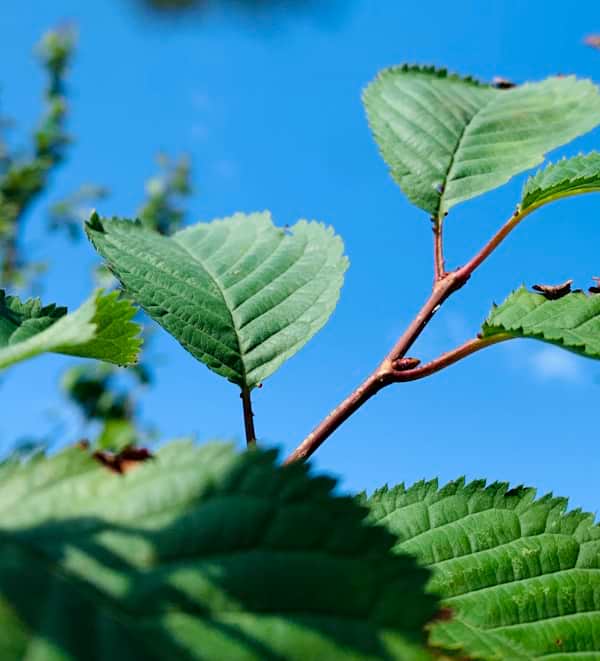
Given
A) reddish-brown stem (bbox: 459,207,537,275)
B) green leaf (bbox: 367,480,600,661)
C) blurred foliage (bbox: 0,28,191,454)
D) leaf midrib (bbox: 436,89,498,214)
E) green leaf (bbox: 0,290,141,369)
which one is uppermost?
blurred foliage (bbox: 0,28,191,454)

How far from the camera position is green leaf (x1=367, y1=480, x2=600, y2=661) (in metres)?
1.19

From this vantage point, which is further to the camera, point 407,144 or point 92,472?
point 407,144

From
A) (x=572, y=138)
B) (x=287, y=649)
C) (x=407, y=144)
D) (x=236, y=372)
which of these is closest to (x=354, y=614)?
(x=287, y=649)

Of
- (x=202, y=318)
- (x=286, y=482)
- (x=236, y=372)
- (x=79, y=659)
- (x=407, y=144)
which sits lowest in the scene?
(x=79, y=659)

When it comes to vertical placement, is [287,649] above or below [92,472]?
below

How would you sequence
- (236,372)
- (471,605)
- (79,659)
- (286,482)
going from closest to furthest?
(79,659), (286,482), (471,605), (236,372)

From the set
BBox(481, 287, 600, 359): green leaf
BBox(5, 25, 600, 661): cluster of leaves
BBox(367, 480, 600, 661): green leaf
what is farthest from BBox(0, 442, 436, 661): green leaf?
BBox(481, 287, 600, 359): green leaf

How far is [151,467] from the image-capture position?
0.74 m

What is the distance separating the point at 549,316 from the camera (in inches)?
55.6

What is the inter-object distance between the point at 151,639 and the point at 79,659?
51 mm

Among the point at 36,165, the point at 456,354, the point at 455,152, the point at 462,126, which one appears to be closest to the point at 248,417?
A: the point at 456,354

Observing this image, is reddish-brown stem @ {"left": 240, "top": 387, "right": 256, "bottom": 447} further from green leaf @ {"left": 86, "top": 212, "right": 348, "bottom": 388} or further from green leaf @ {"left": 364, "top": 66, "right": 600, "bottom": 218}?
green leaf @ {"left": 364, "top": 66, "right": 600, "bottom": 218}

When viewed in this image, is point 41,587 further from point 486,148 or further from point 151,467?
point 486,148

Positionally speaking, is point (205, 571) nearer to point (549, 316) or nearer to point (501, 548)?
point (501, 548)
